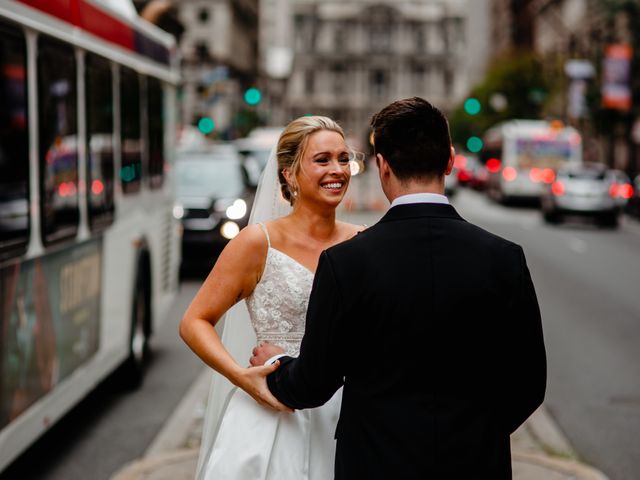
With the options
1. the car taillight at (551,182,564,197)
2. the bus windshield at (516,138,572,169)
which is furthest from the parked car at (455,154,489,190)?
the car taillight at (551,182,564,197)

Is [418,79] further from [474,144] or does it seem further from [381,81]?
[474,144]

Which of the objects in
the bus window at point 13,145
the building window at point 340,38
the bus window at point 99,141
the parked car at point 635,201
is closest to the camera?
the bus window at point 13,145

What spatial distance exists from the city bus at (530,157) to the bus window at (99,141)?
108 ft

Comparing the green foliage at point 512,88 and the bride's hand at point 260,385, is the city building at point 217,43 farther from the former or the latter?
the bride's hand at point 260,385

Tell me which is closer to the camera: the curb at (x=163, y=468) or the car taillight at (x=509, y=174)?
the curb at (x=163, y=468)

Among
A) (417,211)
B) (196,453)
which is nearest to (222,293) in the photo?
(417,211)

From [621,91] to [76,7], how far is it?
3901 cm

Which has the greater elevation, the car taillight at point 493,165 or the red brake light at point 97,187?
the red brake light at point 97,187

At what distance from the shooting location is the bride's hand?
3.25 meters

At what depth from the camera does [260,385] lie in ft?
10.8

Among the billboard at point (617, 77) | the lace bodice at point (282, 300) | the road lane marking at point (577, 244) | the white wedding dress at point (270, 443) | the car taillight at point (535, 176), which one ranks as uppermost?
the billboard at point (617, 77)

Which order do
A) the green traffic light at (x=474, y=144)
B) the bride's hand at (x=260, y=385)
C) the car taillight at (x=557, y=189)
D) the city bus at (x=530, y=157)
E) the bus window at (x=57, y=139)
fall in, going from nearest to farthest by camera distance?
the bride's hand at (x=260, y=385)
the bus window at (x=57, y=139)
the car taillight at (x=557, y=189)
the city bus at (x=530, y=157)
the green traffic light at (x=474, y=144)

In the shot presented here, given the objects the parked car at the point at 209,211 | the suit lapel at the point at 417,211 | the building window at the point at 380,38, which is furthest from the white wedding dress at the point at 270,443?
the building window at the point at 380,38

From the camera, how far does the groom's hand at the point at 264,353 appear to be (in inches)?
134
